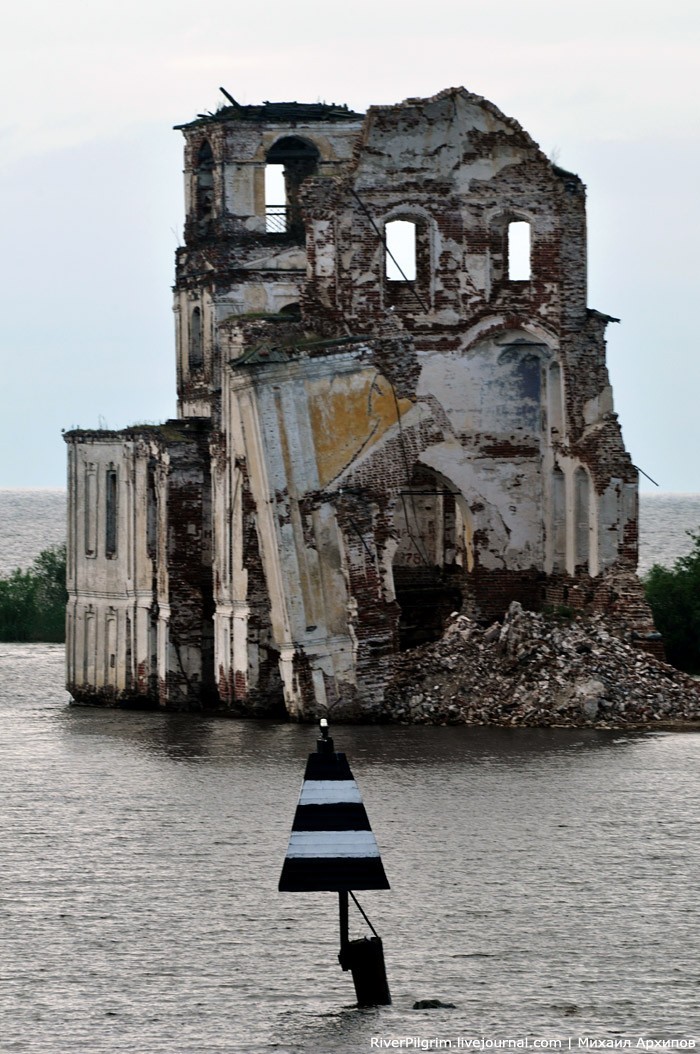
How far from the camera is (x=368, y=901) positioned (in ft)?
54.5

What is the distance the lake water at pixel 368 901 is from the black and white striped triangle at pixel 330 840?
2.53 ft

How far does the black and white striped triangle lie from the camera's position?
42.3 ft

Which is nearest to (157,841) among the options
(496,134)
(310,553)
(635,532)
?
(310,553)

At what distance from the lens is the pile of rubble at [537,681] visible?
2888 cm

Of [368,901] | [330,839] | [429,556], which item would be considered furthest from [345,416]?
[330,839]

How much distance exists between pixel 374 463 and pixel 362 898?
14.0 metres

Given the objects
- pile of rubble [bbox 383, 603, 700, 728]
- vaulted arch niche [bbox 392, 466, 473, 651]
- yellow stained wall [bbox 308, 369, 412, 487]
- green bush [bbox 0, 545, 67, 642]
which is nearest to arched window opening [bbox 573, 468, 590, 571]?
vaulted arch niche [bbox 392, 466, 473, 651]

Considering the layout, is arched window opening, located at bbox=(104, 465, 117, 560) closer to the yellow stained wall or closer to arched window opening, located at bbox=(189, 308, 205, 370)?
arched window opening, located at bbox=(189, 308, 205, 370)

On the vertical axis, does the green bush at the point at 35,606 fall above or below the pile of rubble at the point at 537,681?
above

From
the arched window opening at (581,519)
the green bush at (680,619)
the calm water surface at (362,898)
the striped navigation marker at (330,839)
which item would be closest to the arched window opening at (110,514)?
the arched window opening at (581,519)

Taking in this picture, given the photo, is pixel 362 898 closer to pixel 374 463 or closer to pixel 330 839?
pixel 330 839

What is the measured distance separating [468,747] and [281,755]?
2.22 m

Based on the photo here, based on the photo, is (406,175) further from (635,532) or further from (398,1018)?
(398,1018)

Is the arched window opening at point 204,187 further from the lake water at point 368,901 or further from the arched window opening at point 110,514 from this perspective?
the lake water at point 368,901
